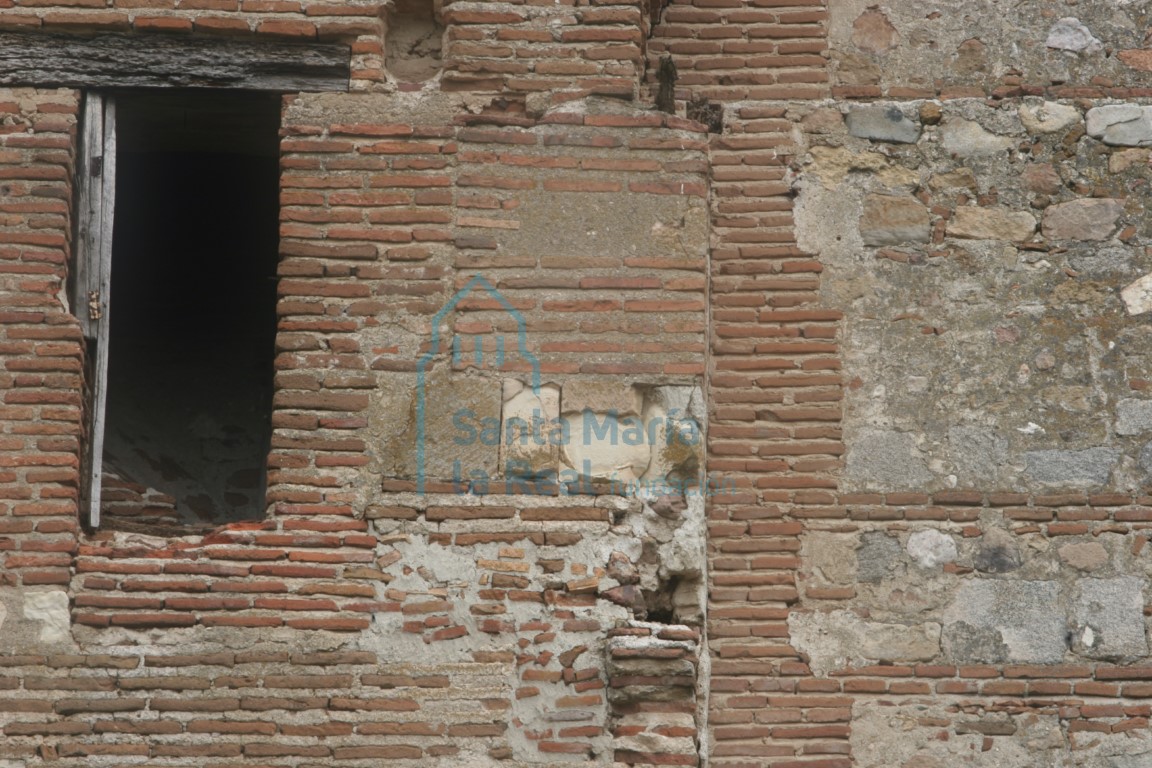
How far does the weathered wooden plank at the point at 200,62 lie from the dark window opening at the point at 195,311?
795 millimetres

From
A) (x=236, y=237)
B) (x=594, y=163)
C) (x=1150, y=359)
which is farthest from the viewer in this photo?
(x=236, y=237)

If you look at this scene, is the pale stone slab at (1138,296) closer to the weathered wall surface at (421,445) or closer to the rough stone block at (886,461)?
the rough stone block at (886,461)

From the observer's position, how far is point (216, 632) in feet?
18.4

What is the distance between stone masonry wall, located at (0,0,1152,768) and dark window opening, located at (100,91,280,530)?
1232 millimetres

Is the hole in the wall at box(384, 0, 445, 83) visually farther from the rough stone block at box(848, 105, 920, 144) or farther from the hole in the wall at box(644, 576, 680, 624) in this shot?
the hole in the wall at box(644, 576, 680, 624)

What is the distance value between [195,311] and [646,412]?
3323mm

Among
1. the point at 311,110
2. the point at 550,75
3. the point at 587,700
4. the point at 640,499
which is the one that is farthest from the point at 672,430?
the point at 311,110

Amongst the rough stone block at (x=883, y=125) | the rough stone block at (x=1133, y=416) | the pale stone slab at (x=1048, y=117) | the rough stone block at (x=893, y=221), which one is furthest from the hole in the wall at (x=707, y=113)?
the rough stone block at (x=1133, y=416)

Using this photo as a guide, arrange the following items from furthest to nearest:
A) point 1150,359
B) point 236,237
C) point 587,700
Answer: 1. point 236,237
2. point 1150,359
3. point 587,700

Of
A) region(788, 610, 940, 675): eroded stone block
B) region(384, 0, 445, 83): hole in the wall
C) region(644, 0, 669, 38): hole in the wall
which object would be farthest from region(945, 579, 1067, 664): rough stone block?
region(384, 0, 445, 83): hole in the wall

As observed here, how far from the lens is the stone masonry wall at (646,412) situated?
5.59m

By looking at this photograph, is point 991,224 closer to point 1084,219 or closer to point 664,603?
point 1084,219

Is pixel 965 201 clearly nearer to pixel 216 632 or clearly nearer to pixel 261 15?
pixel 261 15

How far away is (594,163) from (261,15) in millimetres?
1348
